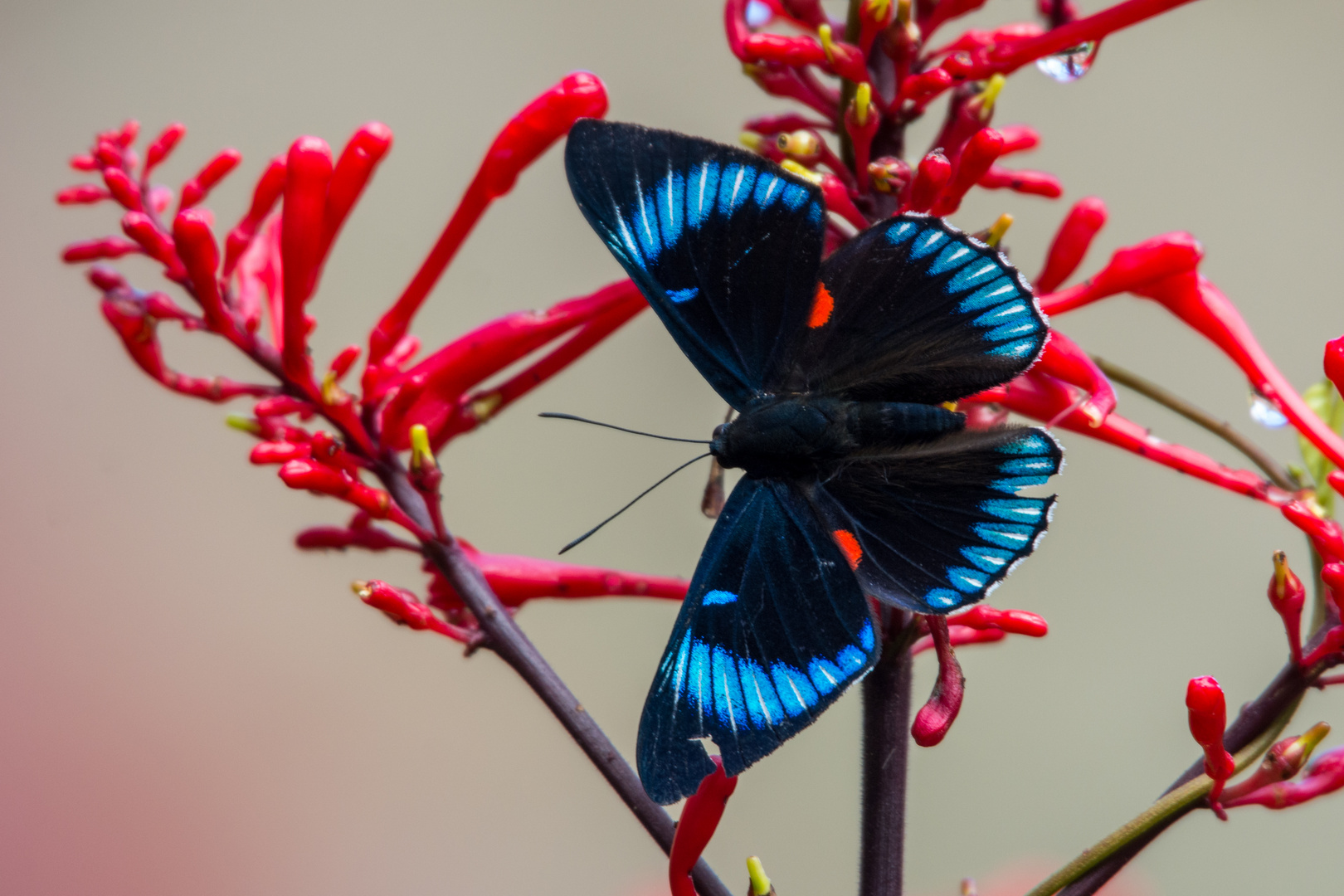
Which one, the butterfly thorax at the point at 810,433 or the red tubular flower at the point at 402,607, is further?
the butterfly thorax at the point at 810,433

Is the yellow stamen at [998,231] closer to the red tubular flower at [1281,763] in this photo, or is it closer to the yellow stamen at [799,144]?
the yellow stamen at [799,144]

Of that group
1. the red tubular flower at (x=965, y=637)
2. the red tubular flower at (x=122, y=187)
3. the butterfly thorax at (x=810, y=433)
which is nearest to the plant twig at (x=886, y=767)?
the red tubular flower at (x=965, y=637)

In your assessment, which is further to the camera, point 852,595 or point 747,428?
point 747,428

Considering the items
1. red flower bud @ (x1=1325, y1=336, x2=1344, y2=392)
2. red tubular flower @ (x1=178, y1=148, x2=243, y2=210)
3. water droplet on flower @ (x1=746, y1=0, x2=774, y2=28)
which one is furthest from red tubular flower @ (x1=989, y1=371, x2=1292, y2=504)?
red tubular flower @ (x1=178, y1=148, x2=243, y2=210)

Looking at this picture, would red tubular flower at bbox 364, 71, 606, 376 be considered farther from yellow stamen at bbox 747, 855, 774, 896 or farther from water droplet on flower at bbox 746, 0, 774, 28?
yellow stamen at bbox 747, 855, 774, 896

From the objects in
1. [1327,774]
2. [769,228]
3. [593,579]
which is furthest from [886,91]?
[1327,774]

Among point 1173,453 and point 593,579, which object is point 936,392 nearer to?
point 1173,453
